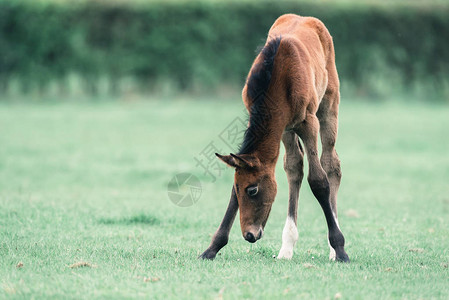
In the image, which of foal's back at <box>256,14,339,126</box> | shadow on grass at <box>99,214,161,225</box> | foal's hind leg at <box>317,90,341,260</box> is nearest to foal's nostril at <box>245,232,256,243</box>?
foal's back at <box>256,14,339,126</box>

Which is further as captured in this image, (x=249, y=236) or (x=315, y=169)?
(x=315, y=169)

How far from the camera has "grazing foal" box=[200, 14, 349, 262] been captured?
5.73 m

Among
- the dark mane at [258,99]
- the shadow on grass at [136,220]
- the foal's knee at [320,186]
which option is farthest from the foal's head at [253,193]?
the shadow on grass at [136,220]

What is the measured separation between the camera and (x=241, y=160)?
5504 millimetres

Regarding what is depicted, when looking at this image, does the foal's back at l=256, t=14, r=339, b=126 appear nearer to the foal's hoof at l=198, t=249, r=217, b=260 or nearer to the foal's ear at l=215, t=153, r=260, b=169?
the foal's ear at l=215, t=153, r=260, b=169

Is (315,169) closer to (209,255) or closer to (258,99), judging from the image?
(258,99)

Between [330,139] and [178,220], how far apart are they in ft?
8.76

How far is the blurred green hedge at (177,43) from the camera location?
23422 millimetres

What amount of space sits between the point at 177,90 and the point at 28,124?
297 inches

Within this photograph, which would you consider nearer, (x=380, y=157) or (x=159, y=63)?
(x=380, y=157)

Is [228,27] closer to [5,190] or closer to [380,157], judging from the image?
[380,157]

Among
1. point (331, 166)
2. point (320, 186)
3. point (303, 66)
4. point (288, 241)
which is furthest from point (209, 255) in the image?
point (303, 66)

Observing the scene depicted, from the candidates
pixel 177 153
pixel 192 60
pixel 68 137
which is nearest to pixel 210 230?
pixel 177 153

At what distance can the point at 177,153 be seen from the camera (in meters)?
15.8
